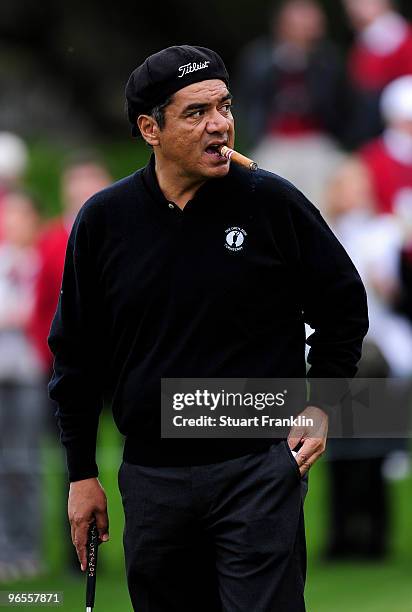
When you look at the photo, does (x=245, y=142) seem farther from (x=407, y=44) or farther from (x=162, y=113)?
(x=162, y=113)

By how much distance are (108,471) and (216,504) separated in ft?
20.3

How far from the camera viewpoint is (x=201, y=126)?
4695 millimetres

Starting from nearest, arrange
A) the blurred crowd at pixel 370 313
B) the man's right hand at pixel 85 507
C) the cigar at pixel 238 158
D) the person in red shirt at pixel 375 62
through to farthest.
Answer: the cigar at pixel 238 158 → the man's right hand at pixel 85 507 → the blurred crowd at pixel 370 313 → the person in red shirt at pixel 375 62

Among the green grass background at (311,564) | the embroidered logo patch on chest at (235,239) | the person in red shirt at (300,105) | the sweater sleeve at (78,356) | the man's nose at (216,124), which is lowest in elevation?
the green grass background at (311,564)

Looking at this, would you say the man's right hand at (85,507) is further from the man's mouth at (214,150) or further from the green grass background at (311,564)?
the green grass background at (311,564)

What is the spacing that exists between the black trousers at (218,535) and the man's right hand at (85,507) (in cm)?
18

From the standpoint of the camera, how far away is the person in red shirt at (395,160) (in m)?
11.4

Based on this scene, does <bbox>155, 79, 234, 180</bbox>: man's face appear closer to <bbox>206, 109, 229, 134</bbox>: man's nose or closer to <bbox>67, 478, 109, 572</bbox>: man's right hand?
<bbox>206, 109, 229, 134</bbox>: man's nose

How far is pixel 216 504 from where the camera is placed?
4.69 metres

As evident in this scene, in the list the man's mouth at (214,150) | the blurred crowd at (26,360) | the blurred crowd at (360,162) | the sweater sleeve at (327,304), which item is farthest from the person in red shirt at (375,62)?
the man's mouth at (214,150)

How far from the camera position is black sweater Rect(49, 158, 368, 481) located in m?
4.71

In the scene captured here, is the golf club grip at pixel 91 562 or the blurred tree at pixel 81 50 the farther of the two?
the blurred tree at pixel 81 50

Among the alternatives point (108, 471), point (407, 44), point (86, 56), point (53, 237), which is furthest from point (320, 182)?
point (86, 56)

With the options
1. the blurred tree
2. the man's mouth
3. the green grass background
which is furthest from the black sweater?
the blurred tree
